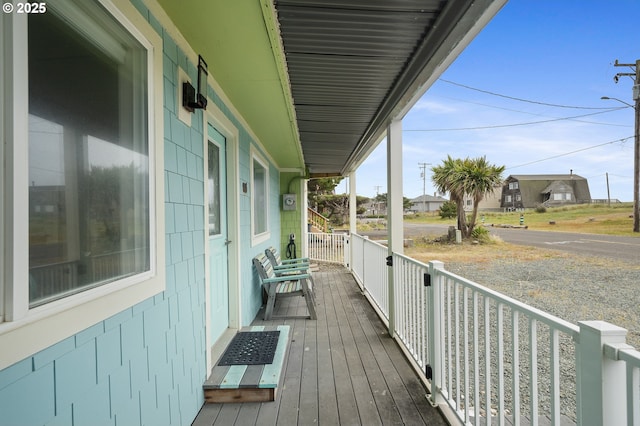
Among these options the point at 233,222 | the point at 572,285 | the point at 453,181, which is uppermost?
the point at 453,181

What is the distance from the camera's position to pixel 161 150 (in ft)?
4.73

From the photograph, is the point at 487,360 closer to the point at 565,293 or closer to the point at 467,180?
the point at 565,293

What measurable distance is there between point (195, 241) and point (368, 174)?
33.7 m

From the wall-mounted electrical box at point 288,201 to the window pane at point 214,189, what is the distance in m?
3.79

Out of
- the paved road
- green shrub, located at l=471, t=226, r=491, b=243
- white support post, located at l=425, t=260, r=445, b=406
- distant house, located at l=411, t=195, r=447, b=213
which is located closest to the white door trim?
white support post, located at l=425, t=260, r=445, b=406

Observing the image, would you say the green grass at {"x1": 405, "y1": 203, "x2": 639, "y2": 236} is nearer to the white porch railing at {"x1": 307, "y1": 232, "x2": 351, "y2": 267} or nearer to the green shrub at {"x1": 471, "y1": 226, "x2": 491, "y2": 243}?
the green shrub at {"x1": 471, "y1": 226, "x2": 491, "y2": 243}

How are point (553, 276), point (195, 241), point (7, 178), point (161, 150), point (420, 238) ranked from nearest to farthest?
point (7, 178)
point (161, 150)
point (195, 241)
point (553, 276)
point (420, 238)

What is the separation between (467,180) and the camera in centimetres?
1160

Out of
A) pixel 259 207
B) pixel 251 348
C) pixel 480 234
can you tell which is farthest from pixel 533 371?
pixel 480 234

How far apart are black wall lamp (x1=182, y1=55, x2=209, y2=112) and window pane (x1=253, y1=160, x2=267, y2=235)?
2.08 m

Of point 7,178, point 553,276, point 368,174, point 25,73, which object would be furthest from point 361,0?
point 368,174

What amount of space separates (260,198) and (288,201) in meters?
2.00

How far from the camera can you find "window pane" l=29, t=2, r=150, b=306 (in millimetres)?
801

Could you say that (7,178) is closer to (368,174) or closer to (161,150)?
(161,150)
